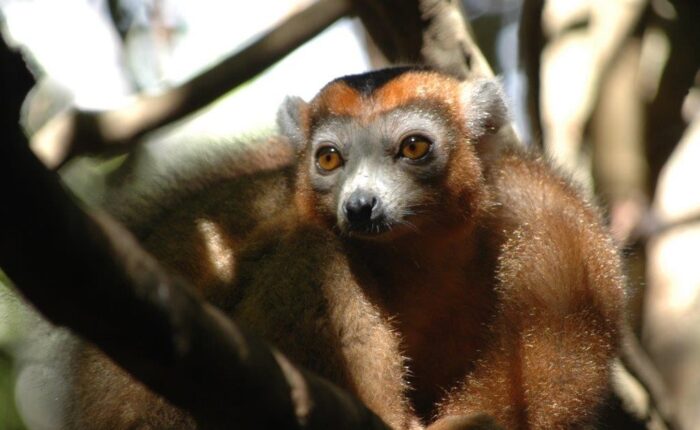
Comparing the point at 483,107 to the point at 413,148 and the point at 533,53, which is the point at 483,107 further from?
the point at 533,53

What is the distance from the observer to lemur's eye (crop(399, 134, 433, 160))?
5.50 m

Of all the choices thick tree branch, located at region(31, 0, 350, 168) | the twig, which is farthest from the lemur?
the twig

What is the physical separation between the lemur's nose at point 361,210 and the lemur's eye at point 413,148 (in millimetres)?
554

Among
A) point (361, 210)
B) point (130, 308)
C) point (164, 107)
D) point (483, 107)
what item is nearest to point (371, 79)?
point (483, 107)

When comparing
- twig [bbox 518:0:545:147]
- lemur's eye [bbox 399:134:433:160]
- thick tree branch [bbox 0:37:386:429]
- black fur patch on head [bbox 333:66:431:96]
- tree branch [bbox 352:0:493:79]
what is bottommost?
twig [bbox 518:0:545:147]

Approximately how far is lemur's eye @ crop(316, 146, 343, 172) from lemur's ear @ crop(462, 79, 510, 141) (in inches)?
34.5

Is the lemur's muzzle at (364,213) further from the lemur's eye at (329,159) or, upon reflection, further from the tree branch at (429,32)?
the tree branch at (429,32)

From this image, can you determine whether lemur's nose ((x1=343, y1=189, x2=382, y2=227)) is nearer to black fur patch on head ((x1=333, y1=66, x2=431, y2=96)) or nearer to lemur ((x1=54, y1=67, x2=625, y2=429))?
lemur ((x1=54, y1=67, x2=625, y2=429))

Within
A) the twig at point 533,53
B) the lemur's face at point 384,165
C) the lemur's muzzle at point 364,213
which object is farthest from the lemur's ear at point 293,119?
the twig at point 533,53

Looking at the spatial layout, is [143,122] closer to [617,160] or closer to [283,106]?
[283,106]

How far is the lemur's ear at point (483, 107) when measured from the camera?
231 inches

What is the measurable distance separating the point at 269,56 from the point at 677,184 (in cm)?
324

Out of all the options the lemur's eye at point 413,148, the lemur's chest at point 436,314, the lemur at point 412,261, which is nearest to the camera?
the lemur at point 412,261

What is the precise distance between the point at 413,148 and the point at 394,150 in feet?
0.38
